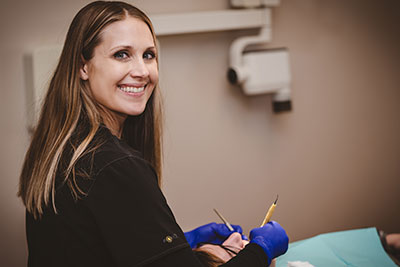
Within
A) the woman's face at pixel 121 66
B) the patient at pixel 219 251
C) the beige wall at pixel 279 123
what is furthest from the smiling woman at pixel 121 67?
the beige wall at pixel 279 123

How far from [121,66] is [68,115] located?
7.0 inches

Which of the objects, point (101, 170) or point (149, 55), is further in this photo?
point (149, 55)

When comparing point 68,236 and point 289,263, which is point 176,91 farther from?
point 68,236

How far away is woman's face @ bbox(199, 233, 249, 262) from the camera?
1490 mm

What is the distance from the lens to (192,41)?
209 cm

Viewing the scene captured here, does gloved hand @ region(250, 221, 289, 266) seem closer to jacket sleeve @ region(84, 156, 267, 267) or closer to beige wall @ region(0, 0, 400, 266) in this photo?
jacket sleeve @ region(84, 156, 267, 267)

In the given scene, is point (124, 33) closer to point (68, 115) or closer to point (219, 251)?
point (68, 115)

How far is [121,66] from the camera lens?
1264 mm

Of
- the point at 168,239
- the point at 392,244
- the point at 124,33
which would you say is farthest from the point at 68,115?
the point at 392,244

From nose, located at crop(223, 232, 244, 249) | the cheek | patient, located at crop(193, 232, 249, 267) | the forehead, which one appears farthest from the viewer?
nose, located at crop(223, 232, 244, 249)

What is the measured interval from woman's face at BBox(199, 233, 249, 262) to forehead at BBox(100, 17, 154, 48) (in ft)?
2.12

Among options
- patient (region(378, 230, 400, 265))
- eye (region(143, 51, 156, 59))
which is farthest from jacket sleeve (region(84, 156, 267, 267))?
patient (region(378, 230, 400, 265))

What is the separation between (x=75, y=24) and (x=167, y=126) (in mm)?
864

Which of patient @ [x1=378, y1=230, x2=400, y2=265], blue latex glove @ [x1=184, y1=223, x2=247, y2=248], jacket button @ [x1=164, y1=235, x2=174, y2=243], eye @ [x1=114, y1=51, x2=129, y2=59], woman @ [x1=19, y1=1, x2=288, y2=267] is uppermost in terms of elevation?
eye @ [x1=114, y1=51, x2=129, y2=59]
